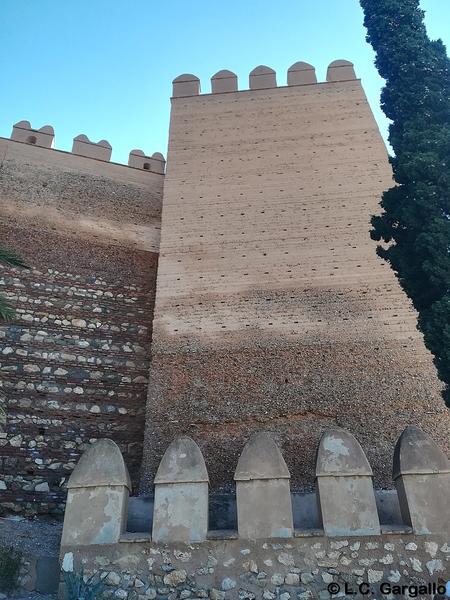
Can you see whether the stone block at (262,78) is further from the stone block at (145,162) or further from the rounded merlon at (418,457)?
the rounded merlon at (418,457)

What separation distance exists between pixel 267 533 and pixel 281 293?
11.1 feet

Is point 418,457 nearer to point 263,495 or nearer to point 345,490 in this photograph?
point 345,490

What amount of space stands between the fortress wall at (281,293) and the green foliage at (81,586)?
4.69 feet

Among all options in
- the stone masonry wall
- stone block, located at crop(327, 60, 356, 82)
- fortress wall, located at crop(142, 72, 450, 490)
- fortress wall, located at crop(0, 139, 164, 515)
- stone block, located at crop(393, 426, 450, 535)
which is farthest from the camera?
stone block, located at crop(327, 60, 356, 82)

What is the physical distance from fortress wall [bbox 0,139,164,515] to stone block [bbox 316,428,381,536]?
8.67ft

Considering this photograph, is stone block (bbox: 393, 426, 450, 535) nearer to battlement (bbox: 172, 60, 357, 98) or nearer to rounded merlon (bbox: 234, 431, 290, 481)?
rounded merlon (bbox: 234, 431, 290, 481)

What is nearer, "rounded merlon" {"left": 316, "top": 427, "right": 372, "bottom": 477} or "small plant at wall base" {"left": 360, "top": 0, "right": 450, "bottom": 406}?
"rounded merlon" {"left": 316, "top": 427, "right": 372, "bottom": 477}

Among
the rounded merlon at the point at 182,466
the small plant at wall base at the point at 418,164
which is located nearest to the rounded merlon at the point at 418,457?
the small plant at wall base at the point at 418,164

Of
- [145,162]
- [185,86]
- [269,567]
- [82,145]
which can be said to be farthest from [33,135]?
[269,567]

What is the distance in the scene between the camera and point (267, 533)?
3.30 metres

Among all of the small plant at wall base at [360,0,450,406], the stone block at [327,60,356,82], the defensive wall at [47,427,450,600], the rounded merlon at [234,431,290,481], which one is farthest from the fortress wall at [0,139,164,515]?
the stone block at [327,60,356,82]

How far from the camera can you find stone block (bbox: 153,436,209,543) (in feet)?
10.9

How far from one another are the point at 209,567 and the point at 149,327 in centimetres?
391

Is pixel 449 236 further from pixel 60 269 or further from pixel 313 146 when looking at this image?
pixel 60 269
